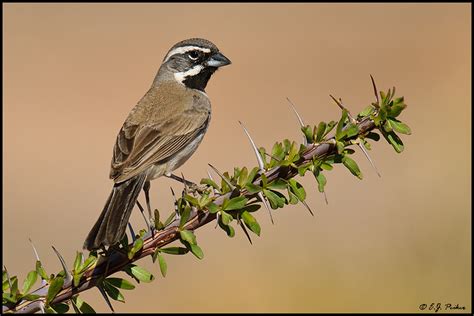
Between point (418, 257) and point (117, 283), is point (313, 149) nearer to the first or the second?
point (117, 283)

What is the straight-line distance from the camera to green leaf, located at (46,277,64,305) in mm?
2523

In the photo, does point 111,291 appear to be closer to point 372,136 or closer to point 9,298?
point 9,298

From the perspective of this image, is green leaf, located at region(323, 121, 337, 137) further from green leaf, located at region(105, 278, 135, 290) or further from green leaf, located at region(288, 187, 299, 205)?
green leaf, located at region(105, 278, 135, 290)

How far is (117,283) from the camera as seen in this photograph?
2.70 meters

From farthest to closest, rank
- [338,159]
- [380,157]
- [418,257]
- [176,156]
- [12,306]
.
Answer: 1. [380,157]
2. [418,257]
3. [176,156]
4. [338,159]
5. [12,306]

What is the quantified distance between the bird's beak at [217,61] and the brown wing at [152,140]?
0.45 metres

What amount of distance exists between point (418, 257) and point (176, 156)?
9.39 feet

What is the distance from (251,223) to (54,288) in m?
0.74

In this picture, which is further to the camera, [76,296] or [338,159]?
[338,159]

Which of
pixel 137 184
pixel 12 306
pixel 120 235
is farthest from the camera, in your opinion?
pixel 137 184

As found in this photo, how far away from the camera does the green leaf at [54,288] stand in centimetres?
252

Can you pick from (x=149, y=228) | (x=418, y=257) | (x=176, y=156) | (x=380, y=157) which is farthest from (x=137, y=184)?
(x=380, y=157)

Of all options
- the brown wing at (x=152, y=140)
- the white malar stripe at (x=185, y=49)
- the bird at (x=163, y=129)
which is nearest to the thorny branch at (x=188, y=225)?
the bird at (x=163, y=129)

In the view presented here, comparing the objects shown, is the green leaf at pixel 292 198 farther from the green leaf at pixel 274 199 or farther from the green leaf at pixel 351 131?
the green leaf at pixel 351 131
